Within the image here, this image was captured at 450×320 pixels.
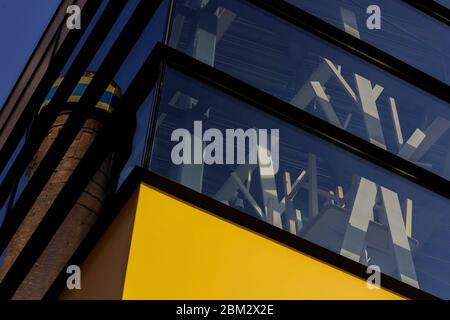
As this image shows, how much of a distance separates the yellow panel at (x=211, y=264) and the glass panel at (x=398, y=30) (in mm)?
2763

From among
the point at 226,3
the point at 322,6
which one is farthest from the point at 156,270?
the point at 322,6

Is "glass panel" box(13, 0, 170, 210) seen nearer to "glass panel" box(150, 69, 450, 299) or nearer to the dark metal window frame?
"glass panel" box(150, 69, 450, 299)

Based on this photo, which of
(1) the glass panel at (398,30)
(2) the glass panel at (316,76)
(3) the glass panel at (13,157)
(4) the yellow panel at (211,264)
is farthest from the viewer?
(3) the glass panel at (13,157)

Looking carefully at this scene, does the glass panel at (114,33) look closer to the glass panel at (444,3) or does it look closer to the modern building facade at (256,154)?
the modern building facade at (256,154)

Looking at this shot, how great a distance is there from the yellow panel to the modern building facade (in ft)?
0.03

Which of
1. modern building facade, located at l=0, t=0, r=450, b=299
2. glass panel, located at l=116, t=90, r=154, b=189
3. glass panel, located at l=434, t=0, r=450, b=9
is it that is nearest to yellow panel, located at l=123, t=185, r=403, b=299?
modern building facade, located at l=0, t=0, r=450, b=299

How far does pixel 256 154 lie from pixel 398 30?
255 centimetres

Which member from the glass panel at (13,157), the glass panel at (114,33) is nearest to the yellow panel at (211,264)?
the glass panel at (114,33)

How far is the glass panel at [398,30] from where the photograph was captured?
28.0 feet

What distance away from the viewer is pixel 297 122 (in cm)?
734

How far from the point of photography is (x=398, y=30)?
8.85 m

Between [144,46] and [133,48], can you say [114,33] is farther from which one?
[144,46]

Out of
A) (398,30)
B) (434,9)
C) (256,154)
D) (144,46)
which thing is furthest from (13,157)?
(434,9)

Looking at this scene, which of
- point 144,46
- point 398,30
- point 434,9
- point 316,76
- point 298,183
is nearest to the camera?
point 298,183
